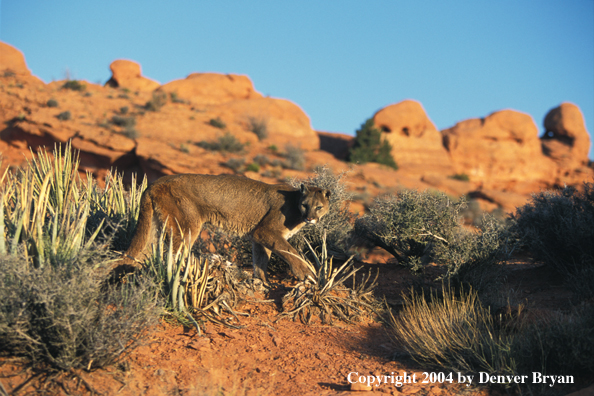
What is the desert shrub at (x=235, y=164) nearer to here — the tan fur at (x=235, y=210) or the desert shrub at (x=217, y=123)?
the desert shrub at (x=217, y=123)

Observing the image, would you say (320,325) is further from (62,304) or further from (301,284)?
(62,304)

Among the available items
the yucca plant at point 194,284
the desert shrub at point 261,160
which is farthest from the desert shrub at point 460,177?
the yucca plant at point 194,284

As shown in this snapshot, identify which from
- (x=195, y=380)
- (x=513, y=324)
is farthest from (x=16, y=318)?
(x=513, y=324)

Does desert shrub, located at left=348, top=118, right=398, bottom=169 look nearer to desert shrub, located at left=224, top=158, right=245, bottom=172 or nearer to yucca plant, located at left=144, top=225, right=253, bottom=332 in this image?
desert shrub, located at left=224, top=158, right=245, bottom=172

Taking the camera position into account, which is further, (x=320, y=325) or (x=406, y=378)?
(x=320, y=325)

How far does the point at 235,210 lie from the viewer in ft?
21.8

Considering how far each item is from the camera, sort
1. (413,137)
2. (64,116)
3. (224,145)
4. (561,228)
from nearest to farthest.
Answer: (561,228), (64,116), (224,145), (413,137)

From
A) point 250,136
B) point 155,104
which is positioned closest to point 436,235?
point 250,136

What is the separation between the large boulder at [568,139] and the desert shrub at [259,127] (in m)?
33.7

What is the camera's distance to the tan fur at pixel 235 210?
6.17 m

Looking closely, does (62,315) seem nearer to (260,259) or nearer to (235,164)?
(260,259)

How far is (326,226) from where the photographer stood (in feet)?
27.2

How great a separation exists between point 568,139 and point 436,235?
51.0 meters

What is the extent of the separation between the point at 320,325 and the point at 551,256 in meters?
4.94
